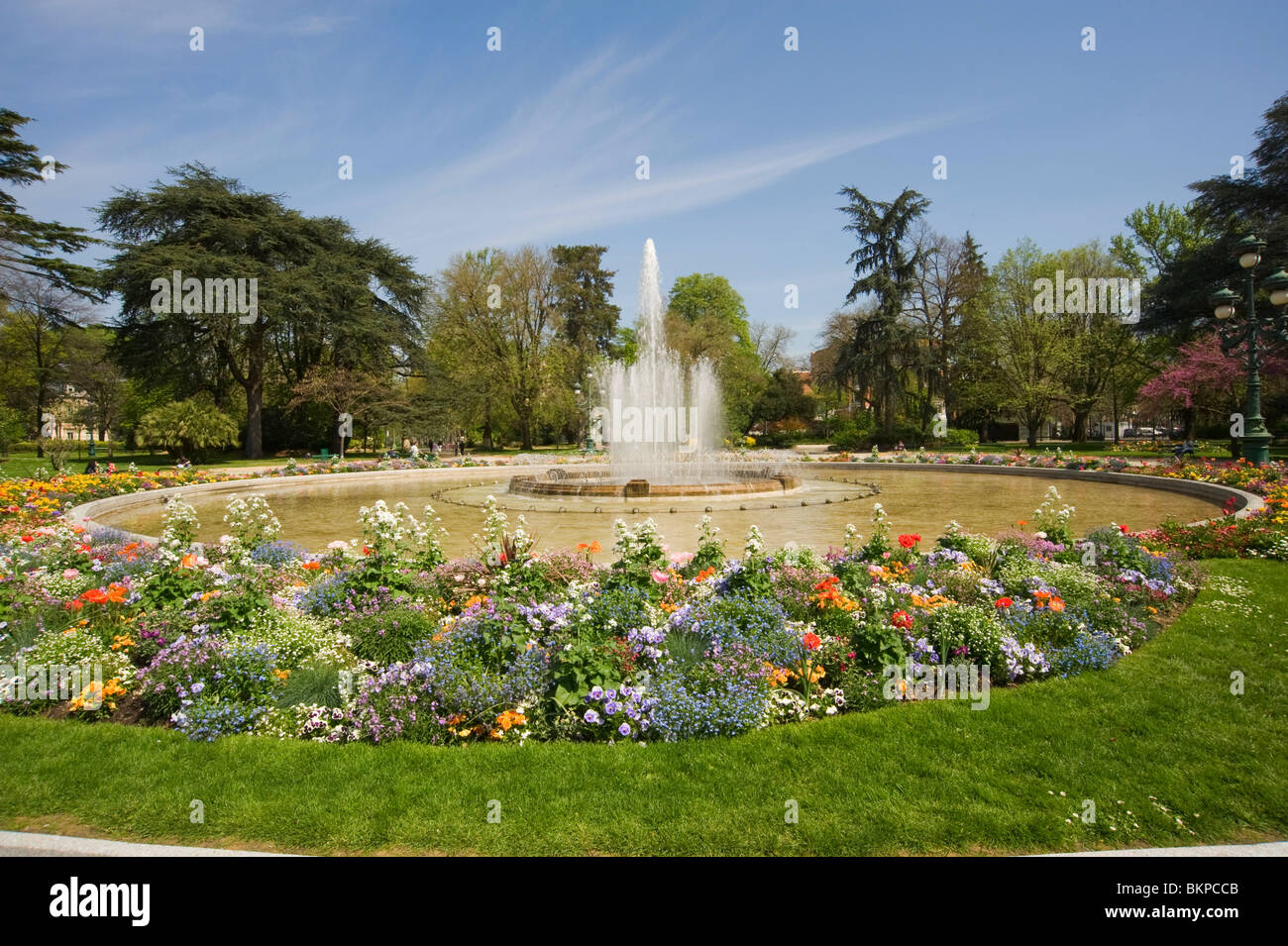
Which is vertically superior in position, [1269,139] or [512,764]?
[1269,139]

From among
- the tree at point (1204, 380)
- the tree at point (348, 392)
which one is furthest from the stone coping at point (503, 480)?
the tree at point (1204, 380)

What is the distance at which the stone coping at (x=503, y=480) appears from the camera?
1404cm

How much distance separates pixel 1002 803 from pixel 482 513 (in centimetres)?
1270

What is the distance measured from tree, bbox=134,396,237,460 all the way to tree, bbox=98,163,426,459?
139 inches

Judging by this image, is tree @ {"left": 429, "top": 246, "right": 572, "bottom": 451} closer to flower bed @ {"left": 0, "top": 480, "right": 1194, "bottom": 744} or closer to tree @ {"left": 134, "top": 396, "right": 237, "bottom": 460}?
tree @ {"left": 134, "top": 396, "right": 237, "bottom": 460}

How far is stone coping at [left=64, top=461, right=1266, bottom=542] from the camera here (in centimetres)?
1404

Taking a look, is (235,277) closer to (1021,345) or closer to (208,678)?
(208,678)

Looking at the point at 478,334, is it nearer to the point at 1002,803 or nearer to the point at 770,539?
the point at 770,539

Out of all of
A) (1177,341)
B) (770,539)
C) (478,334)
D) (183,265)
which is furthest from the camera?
(478,334)

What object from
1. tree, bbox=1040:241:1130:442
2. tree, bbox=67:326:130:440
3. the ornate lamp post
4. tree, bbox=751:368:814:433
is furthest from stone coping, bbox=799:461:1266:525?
tree, bbox=67:326:130:440

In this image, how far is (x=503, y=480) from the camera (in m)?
25.1
